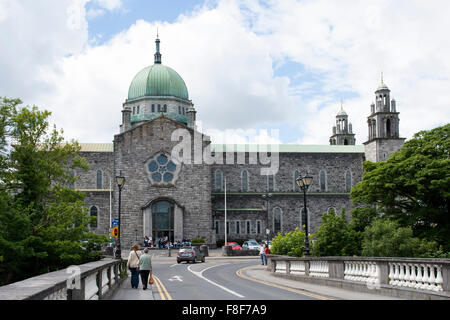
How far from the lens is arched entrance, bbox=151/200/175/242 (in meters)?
63.7

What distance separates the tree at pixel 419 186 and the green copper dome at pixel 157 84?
3924cm

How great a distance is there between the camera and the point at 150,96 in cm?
7656

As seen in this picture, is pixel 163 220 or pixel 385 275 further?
pixel 163 220

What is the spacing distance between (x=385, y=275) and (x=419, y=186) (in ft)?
88.2

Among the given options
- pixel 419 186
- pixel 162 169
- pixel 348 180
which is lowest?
pixel 419 186

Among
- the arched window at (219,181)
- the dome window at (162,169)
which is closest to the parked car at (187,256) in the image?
the dome window at (162,169)

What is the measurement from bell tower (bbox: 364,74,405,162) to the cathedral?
134 mm

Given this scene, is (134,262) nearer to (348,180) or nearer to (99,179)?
(99,179)

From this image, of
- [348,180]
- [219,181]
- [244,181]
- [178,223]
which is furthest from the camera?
[348,180]

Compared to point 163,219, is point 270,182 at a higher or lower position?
higher

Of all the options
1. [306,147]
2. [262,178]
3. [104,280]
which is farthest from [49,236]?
[306,147]

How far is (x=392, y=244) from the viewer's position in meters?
32.5

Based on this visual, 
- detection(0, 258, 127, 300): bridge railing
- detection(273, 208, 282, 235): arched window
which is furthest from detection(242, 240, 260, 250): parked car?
detection(0, 258, 127, 300): bridge railing

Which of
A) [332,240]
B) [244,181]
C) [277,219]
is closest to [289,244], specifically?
[332,240]
